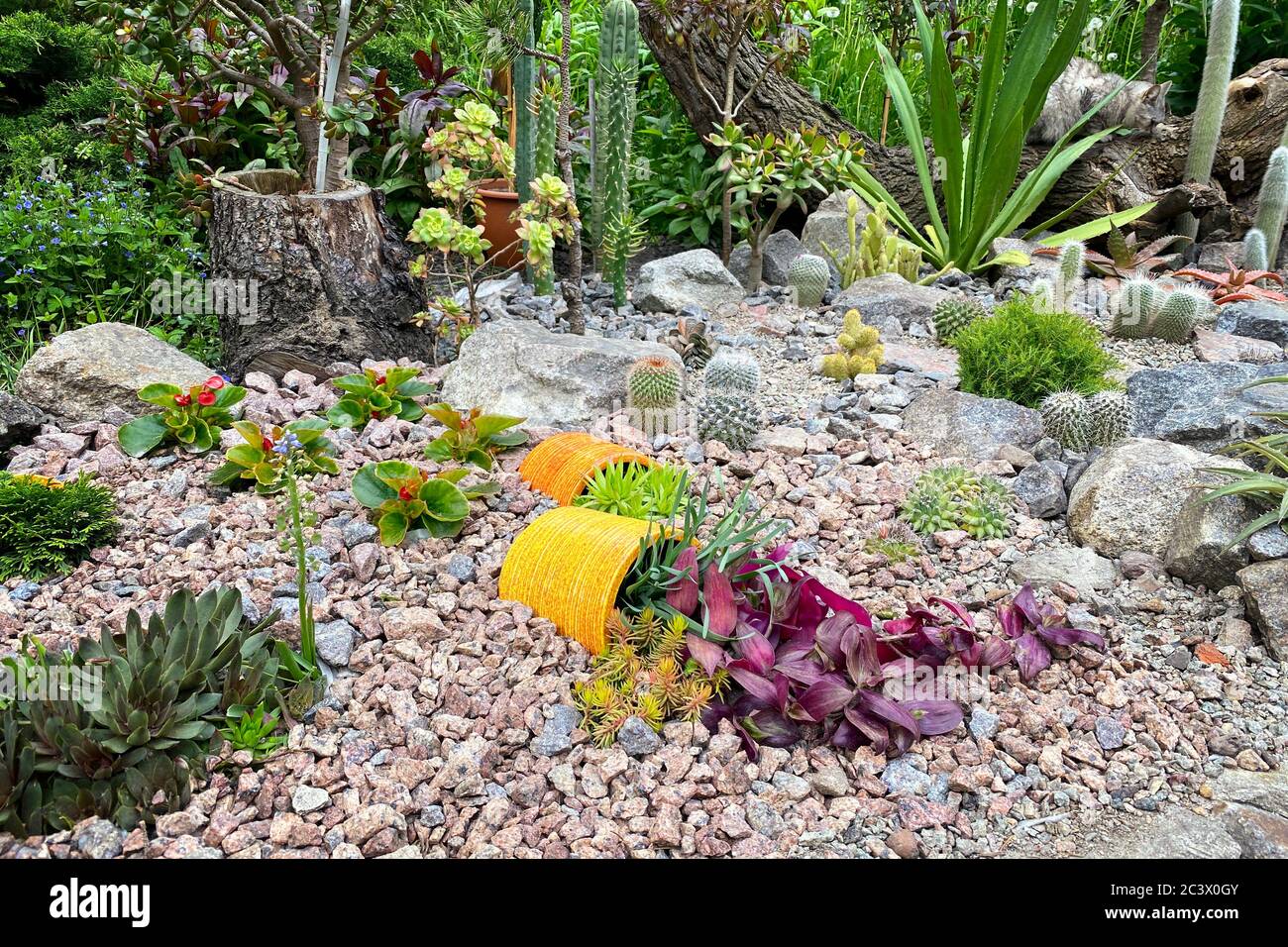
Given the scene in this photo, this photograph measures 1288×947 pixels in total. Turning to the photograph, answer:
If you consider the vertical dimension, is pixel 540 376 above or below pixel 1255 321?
below

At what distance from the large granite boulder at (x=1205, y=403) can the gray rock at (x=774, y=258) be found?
2.62 m

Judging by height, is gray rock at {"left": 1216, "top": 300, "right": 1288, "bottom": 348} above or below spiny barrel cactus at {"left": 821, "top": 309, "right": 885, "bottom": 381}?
above

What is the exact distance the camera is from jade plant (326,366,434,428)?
366 cm

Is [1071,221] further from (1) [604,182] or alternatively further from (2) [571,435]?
(2) [571,435]

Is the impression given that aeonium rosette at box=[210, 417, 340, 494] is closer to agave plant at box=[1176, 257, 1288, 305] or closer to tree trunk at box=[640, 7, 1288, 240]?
tree trunk at box=[640, 7, 1288, 240]

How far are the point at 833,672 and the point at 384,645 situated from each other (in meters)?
1.09

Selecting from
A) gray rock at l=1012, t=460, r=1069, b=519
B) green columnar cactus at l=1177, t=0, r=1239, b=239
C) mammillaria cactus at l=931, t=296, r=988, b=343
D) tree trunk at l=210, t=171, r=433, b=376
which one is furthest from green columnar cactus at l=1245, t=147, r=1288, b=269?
tree trunk at l=210, t=171, r=433, b=376

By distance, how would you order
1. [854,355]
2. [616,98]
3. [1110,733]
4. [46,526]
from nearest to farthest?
[1110,733] < [46,526] < [854,355] < [616,98]

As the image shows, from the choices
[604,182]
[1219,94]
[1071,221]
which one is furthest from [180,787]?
[1219,94]

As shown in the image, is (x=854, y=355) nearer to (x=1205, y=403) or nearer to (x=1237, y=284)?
(x=1205, y=403)

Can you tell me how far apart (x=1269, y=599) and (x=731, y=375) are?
75.6 inches

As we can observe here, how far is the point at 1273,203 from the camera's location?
6.54 metres

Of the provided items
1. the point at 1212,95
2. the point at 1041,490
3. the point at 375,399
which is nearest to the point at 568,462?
the point at 375,399

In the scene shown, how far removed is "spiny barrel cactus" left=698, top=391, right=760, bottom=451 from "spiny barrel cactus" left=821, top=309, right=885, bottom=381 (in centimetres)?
80
